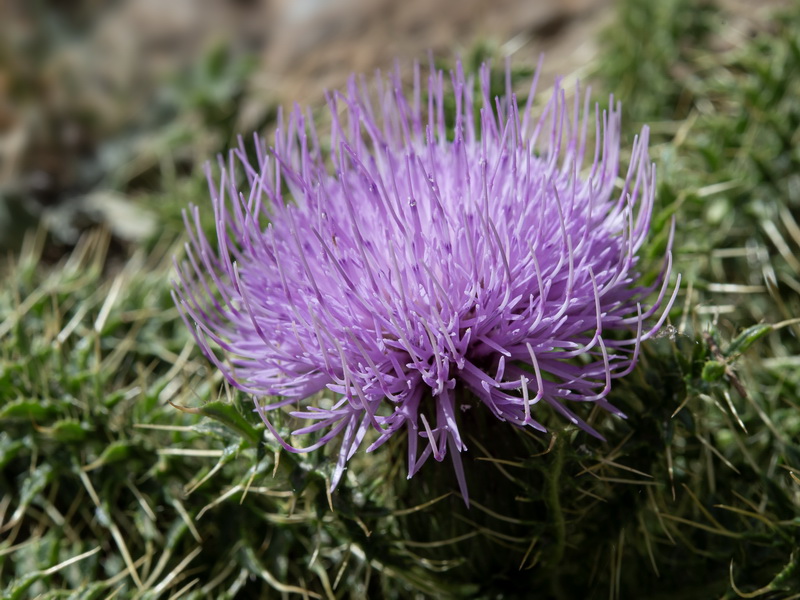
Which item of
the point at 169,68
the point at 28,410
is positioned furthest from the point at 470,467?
the point at 169,68

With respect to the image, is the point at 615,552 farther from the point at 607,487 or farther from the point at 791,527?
the point at 791,527

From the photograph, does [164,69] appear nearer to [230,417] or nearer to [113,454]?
[113,454]

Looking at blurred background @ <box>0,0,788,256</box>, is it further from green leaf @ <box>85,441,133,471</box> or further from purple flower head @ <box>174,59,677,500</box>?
purple flower head @ <box>174,59,677,500</box>

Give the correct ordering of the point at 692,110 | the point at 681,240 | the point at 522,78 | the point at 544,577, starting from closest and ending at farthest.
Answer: the point at 544,577 < the point at 681,240 < the point at 522,78 < the point at 692,110

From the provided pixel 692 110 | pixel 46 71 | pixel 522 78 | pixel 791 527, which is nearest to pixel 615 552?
pixel 791 527

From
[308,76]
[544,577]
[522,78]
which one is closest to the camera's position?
[544,577]

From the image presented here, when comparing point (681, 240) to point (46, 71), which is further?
point (46, 71)

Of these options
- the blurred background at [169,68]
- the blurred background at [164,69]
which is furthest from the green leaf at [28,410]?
the blurred background at [164,69]
